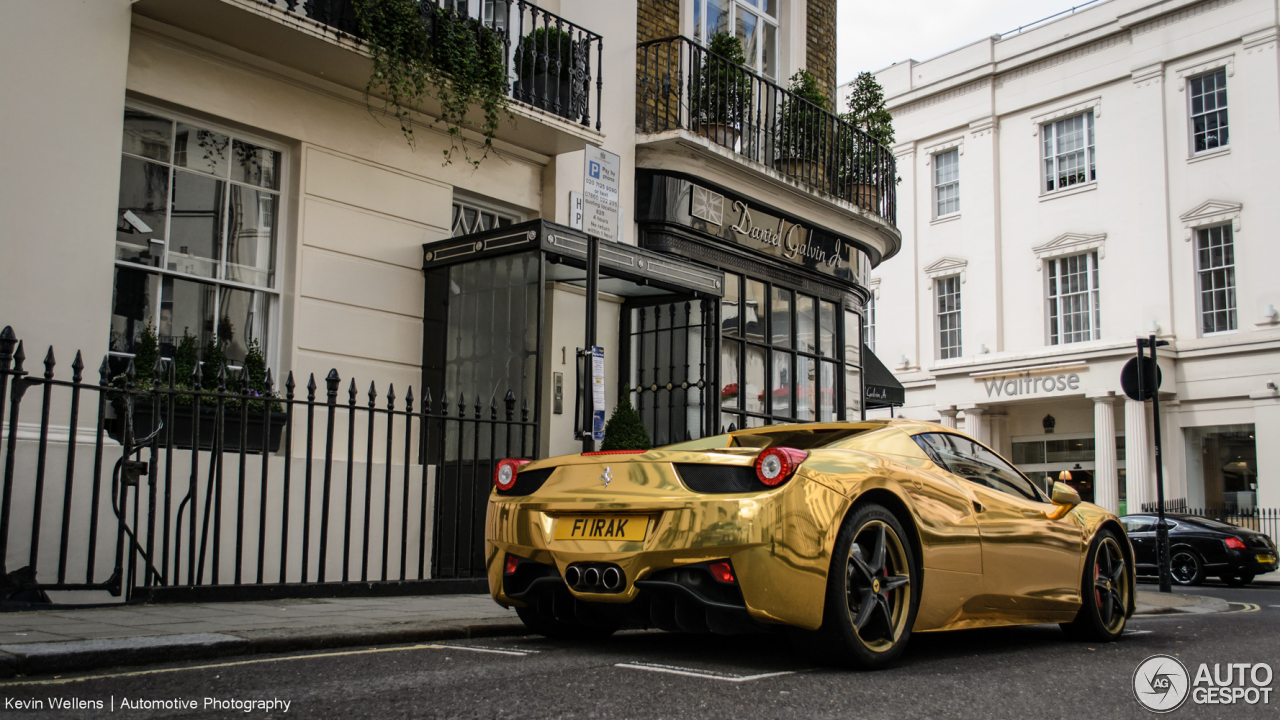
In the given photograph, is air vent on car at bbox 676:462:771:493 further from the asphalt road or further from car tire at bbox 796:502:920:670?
the asphalt road

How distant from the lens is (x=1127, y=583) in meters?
6.68

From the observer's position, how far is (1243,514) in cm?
2472

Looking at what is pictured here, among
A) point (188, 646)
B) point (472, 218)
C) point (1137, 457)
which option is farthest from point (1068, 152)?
point (188, 646)

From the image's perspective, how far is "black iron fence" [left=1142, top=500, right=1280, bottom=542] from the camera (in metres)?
24.1

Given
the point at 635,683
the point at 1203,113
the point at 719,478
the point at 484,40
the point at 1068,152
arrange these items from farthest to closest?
the point at 1068,152 → the point at 1203,113 → the point at 484,40 → the point at 719,478 → the point at 635,683

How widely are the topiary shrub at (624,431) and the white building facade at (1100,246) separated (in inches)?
790

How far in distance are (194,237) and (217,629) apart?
4.66 meters

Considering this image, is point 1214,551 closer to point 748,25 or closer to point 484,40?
point 748,25

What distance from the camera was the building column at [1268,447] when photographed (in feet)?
80.5

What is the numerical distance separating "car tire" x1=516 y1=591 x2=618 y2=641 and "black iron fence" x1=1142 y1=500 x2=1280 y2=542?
21553mm

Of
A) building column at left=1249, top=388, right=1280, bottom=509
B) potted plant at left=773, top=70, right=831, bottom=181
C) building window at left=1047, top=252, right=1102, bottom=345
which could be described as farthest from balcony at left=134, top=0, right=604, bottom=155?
building window at left=1047, top=252, right=1102, bottom=345

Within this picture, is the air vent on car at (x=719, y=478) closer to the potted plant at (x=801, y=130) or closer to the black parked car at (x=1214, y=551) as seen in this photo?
the potted plant at (x=801, y=130)

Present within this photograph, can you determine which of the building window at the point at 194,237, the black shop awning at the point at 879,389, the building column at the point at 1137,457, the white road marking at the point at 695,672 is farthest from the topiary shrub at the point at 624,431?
the building column at the point at 1137,457

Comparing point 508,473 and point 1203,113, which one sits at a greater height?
point 1203,113
